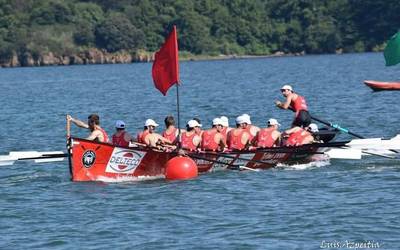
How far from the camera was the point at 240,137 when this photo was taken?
31.4 meters

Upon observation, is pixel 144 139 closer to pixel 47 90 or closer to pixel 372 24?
pixel 47 90

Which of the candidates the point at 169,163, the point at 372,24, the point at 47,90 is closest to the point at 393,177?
the point at 169,163

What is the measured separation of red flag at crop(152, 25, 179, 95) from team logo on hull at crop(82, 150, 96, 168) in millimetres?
2513

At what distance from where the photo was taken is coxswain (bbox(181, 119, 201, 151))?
30969mm

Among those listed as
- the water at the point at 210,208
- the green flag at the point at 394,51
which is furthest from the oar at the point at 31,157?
the green flag at the point at 394,51

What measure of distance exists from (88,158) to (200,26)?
472 ft

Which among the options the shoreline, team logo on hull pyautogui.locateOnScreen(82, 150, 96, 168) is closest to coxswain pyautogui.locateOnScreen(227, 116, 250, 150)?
team logo on hull pyautogui.locateOnScreen(82, 150, 96, 168)

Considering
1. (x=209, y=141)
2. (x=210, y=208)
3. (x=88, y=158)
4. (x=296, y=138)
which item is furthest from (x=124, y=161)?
(x=210, y=208)

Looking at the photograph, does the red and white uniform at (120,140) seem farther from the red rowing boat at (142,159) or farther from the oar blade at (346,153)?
the oar blade at (346,153)

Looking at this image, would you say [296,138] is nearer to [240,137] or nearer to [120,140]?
[240,137]

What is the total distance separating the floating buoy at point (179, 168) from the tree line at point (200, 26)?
137 m

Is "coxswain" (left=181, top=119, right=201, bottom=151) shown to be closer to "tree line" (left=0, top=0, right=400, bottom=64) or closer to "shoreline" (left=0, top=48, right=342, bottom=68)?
"tree line" (left=0, top=0, right=400, bottom=64)

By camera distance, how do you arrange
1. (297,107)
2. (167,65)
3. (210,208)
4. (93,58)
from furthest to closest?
(93,58), (297,107), (167,65), (210,208)

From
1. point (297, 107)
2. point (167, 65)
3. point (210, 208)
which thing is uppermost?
point (167, 65)
